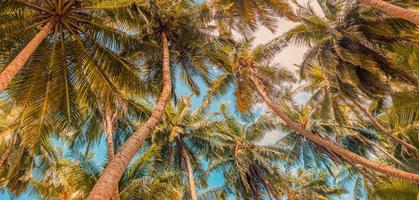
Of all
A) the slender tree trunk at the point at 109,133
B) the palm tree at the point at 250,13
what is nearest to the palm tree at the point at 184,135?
the slender tree trunk at the point at 109,133

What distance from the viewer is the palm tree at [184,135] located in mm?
19344

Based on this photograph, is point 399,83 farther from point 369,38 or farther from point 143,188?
point 143,188

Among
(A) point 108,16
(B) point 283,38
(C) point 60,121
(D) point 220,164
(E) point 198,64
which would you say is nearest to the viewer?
(A) point 108,16

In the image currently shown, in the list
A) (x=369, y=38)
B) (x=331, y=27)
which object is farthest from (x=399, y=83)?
(x=331, y=27)

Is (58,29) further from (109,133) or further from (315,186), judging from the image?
(315,186)

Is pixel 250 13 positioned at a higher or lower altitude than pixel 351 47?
higher

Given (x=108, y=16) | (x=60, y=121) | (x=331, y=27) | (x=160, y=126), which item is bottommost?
(x=160, y=126)

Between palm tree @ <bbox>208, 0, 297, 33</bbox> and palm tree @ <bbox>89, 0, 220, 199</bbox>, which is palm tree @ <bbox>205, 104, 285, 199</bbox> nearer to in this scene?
palm tree @ <bbox>89, 0, 220, 199</bbox>

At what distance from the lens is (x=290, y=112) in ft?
71.6

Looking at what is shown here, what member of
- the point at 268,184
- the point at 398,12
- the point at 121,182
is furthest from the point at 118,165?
the point at 268,184

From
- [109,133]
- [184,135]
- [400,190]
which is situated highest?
[109,133]

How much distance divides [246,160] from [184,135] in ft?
12.7

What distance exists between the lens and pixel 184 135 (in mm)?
20125

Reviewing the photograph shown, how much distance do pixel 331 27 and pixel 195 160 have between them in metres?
10.4
